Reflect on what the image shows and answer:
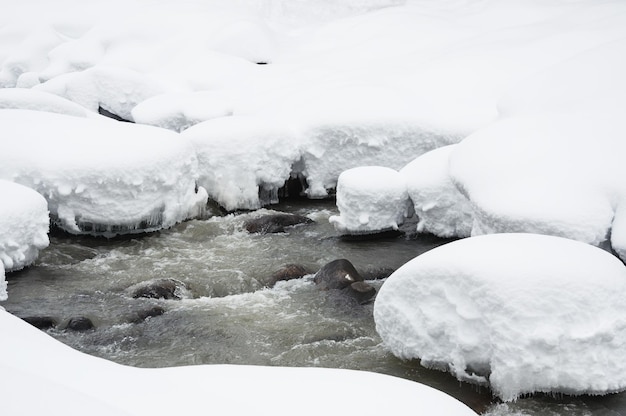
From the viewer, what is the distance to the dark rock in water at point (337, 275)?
8.21 meters

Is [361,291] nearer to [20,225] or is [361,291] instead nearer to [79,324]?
[79,324]

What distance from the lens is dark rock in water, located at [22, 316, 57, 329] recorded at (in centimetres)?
714

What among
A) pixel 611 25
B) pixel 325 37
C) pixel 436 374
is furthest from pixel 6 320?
pixel 325 37

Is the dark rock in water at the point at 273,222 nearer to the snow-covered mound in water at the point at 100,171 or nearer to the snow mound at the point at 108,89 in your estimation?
the snow-covered mound in water at the point at 100,171

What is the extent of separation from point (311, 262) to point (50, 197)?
13.1 ft

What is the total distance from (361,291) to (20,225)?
435cm

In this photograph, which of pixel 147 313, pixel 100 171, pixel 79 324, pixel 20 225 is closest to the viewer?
pixel 79 324

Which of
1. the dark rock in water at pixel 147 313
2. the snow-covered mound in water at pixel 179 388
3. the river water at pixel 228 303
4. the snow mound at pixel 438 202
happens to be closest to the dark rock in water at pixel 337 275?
the river water at pixel 228 303

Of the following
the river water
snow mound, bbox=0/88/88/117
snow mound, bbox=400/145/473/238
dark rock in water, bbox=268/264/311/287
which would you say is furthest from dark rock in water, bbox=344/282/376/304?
snow mound, bbox=0/88/88/117

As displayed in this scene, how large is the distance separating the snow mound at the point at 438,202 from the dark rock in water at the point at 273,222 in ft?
6.29

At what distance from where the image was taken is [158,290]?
800 cm

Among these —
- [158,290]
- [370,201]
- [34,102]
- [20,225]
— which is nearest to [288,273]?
[158,290]

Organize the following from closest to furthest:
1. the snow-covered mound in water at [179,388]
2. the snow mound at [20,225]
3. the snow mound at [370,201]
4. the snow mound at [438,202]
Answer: the snow-covered mound in water at [179,388]
the snow mound at [20,225]
the snow mound at [438,202]
the snow mound at [370,201]

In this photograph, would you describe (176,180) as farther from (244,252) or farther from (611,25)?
(611,25)
